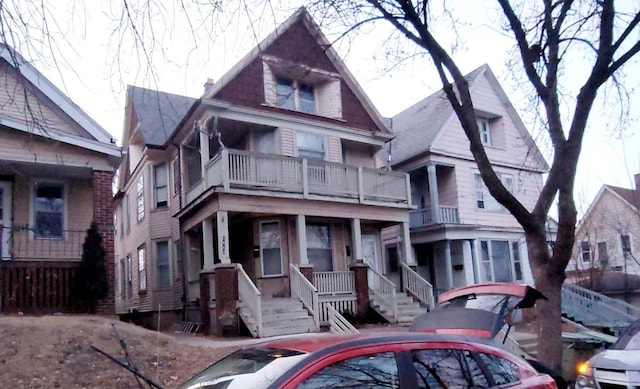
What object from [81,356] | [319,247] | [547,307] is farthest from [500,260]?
[81,356]

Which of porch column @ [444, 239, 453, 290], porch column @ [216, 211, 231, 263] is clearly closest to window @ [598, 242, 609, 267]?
porch column @ [444, 239, 453, 290]

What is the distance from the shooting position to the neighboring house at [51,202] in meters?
14.4

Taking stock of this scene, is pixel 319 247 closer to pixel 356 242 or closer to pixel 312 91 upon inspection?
pixel 356 242

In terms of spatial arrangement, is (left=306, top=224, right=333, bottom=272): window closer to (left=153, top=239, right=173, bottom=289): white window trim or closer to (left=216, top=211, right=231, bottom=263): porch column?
(left=216, top=211, right=231, bottom=263): porch column

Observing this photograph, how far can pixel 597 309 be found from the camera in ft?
70.5

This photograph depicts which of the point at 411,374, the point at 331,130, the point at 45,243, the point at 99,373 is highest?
the point at 331,130

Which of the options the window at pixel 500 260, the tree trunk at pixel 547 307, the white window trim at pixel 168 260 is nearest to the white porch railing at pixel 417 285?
the window at pixel 500 260

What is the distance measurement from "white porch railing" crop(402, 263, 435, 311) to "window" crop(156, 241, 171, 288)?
30.6ft

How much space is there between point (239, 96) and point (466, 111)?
32.9 feet

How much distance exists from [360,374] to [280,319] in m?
11.8

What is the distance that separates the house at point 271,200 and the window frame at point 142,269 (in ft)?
0.31

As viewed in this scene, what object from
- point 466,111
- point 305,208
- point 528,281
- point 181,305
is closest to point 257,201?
point 305,208

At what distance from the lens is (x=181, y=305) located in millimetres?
20750

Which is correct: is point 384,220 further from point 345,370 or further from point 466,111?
point 345,370
